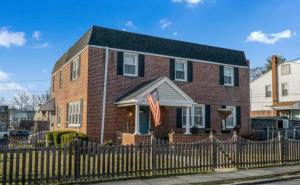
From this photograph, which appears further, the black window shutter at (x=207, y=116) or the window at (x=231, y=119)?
the window at (x=231, y=119)

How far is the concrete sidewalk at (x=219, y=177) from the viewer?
10.9 metres

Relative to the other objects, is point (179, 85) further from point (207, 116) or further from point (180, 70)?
point (207, 116)

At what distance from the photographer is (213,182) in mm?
11031

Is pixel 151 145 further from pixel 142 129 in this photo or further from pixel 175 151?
pixel 142 129

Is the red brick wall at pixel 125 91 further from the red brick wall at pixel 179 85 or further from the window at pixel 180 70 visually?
the window at pixel 180 70

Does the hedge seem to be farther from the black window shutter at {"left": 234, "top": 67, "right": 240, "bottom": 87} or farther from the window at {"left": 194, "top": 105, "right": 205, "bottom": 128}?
the black window shutter at {"left": 234, "top": 67, "right": 240, "bottom": 87}

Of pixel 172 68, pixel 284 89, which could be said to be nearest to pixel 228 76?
pixel 172 68

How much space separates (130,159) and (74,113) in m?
13.4

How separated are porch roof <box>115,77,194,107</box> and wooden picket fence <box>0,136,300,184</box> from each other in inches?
311

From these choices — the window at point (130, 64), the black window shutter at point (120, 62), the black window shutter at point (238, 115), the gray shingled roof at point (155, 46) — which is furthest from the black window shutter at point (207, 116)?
the black window shutter at point (120, 62)

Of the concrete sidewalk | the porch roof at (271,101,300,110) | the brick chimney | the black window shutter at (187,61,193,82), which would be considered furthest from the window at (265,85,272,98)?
the concrete sidewalk

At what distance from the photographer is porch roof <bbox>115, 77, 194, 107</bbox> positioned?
20.8 meters

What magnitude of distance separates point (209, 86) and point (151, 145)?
15493 millimetres

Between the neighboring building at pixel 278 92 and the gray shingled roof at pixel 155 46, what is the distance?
1326 cm
